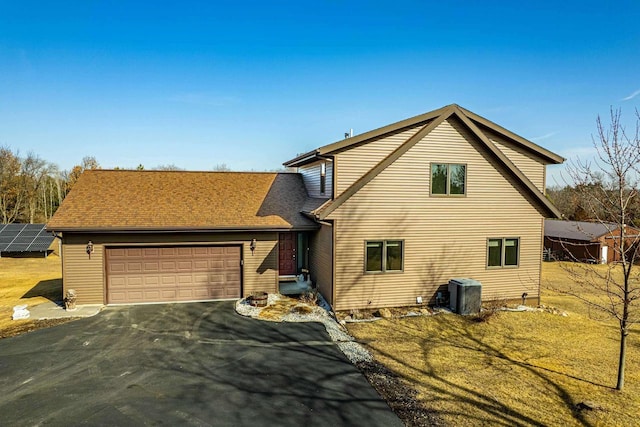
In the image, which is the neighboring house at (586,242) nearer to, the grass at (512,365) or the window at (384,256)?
the grass at (512,365)

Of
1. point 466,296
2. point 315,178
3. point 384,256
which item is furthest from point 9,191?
point 466,296

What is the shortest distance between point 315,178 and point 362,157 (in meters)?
3.46

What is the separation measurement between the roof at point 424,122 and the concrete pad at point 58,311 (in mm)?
9579

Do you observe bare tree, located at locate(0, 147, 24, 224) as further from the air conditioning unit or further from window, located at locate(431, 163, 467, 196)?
the air conditioning unit

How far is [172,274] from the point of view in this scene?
14.2 metres

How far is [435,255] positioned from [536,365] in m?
5.13

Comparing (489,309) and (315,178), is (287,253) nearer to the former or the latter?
→ (315,178)

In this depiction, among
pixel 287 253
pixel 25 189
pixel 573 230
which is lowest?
pixel 287 253

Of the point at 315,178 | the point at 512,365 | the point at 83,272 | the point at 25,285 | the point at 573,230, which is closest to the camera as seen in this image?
the point at 512,365

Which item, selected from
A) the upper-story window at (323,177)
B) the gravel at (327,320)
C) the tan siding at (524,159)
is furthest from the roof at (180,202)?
the tan siding at (524,159)

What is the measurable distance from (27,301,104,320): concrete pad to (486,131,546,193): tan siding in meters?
16.1

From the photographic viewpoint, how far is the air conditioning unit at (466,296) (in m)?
13.2

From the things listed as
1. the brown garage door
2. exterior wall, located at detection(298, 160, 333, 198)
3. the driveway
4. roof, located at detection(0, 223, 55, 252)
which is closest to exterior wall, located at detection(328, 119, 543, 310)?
exterior wall, located at detection(298, 160, 333, 198)

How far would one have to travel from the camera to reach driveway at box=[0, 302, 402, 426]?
690 centimetres
